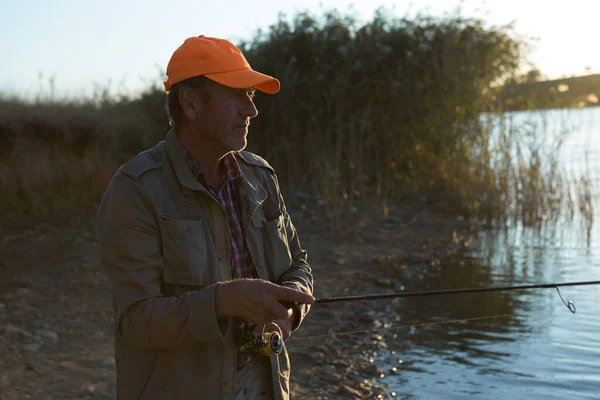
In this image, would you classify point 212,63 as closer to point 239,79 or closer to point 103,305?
point 239,79

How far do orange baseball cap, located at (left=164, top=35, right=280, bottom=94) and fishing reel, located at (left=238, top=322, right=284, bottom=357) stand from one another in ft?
2.37

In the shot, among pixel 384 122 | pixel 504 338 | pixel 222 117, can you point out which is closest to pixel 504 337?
pixel 504 338

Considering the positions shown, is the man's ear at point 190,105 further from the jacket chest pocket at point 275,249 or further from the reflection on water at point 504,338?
the reflection on water at point 504,338

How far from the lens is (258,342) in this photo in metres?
2.24

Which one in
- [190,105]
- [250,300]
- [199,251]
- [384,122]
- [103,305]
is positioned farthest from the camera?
[384,122]

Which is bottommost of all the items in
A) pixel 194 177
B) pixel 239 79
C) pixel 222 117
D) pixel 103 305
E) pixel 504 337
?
pixel 504 337

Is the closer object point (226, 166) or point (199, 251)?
point (199, 251)

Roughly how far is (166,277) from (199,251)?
116 mm

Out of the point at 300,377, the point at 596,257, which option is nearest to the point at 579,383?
the point at 300,377

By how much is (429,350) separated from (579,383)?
3.59ft

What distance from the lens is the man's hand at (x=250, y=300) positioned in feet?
6.81

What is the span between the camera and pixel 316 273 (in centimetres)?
771

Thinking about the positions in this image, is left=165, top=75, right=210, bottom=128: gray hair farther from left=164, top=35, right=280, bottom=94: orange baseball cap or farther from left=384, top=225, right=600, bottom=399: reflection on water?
left=384, top=225, right=600, bottom=399: reflection on water

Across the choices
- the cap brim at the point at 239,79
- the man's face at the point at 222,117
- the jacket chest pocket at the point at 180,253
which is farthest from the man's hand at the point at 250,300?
the cap brim at the point at 239,79
